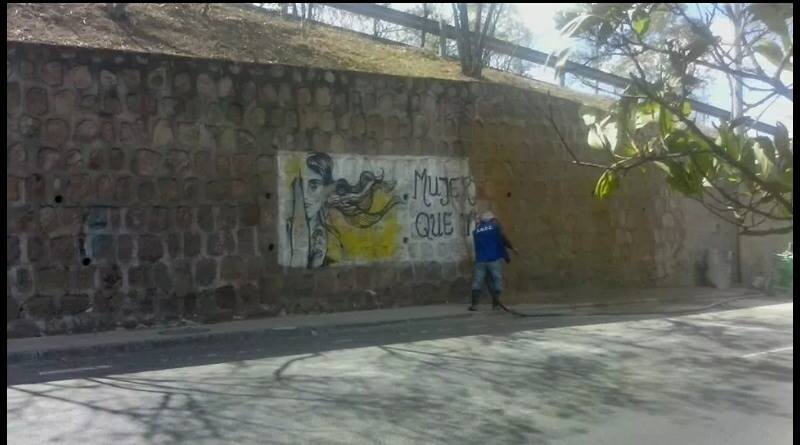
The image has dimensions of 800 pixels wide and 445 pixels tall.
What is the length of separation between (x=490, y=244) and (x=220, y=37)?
6.09 m

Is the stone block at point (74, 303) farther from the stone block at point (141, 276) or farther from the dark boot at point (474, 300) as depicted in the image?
the dark boot at point (474, 300)

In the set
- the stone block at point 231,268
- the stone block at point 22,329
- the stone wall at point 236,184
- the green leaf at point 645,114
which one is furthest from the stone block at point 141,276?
the green leaf at point 645,114

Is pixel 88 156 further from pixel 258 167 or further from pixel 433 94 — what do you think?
pixel 433 94

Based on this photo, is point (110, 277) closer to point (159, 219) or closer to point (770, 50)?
point (159, 219)

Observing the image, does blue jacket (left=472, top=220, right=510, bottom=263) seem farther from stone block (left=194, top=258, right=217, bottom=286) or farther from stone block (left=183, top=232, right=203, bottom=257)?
stone block (left=183, top=232, right=203, bottom=257)

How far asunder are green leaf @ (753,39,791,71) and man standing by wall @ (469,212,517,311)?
9.76 metres

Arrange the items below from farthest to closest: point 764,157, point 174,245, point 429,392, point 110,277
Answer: point 174,245 < point 110,277 < point 429,392 < point 764,157

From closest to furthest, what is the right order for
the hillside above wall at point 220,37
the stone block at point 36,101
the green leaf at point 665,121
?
the green leaf at point 665,121, the stone block at point 36,101, the hillside above wall at point 220,37

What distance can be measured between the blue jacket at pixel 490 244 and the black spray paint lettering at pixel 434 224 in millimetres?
1076

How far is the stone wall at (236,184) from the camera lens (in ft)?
36.9

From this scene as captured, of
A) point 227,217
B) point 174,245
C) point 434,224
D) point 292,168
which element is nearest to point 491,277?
point 434,224

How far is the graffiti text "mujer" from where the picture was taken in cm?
1468

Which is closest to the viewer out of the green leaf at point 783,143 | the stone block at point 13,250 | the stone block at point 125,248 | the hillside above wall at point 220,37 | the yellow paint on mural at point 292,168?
the green leaf at point 783,143

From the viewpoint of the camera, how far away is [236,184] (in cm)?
1271
